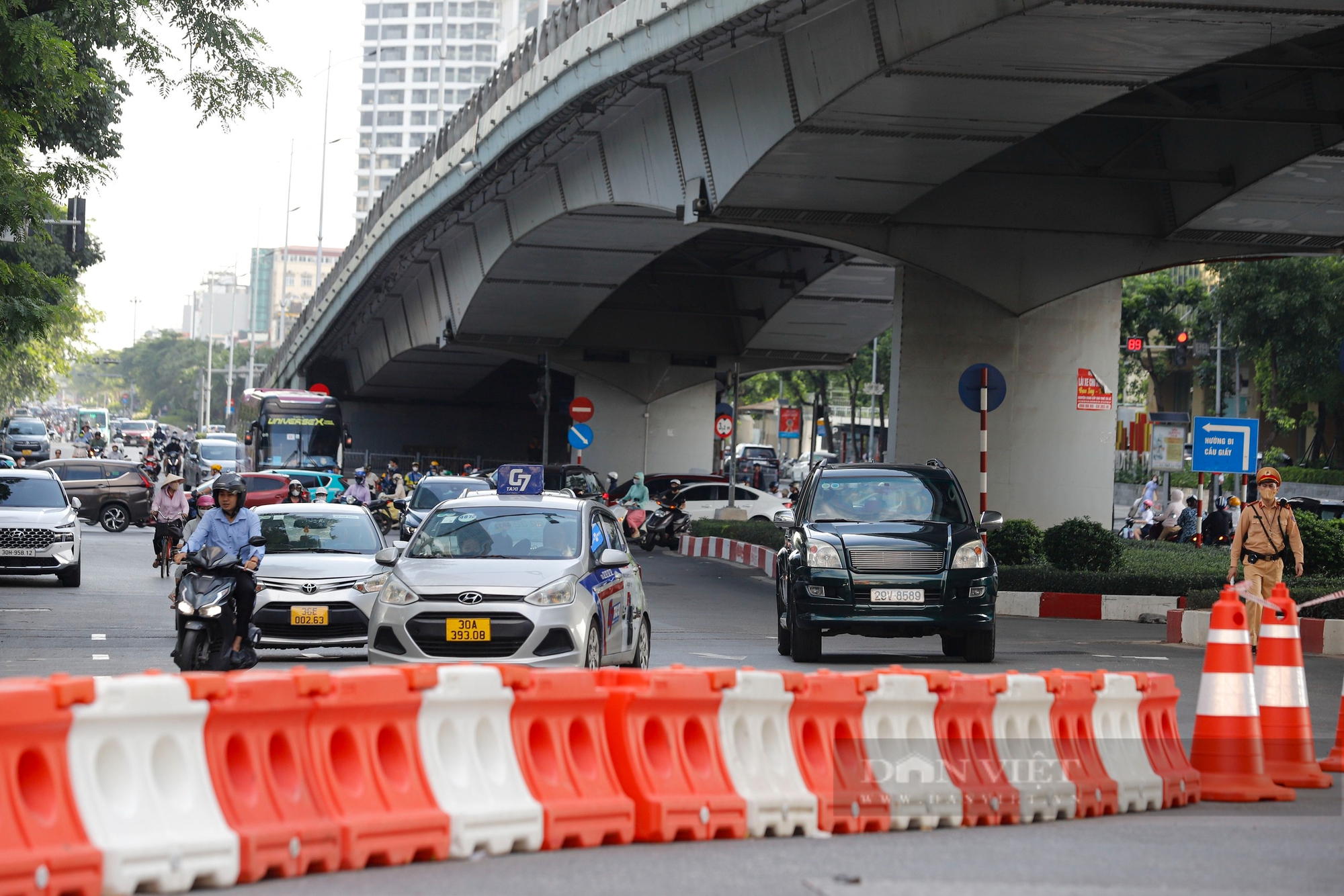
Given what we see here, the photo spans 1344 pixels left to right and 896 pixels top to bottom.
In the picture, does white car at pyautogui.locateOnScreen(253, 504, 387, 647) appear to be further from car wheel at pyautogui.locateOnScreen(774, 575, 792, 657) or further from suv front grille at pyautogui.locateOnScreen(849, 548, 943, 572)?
suv front grille at pyautogui.locateOnScreen(849, 548, 943, 572)

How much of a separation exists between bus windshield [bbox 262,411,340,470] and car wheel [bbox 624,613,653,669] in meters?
38.3

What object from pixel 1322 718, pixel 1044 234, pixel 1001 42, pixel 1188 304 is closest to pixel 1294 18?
pixel 1001 42

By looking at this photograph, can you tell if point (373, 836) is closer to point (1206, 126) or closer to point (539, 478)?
point (539, 478)

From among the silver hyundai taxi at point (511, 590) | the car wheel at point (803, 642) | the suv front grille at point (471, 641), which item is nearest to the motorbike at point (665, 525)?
the car wheel at point (803, 642)

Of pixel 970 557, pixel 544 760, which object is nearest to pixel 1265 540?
pixel 970 557

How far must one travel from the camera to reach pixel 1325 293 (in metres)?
55.5

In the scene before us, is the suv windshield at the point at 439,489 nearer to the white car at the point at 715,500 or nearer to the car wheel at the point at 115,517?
the white car at the point at 715,500

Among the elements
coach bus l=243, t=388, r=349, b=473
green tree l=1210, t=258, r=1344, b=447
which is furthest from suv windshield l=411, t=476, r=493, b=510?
green tree l=1210, t=258, r=1344, b=447

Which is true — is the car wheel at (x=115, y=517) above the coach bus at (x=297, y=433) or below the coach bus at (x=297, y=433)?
below

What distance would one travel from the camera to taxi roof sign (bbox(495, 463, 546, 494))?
17.6 metres

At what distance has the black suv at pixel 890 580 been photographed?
49.3ft

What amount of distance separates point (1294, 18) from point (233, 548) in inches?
365

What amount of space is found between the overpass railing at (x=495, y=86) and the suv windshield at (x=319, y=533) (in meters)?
9.58

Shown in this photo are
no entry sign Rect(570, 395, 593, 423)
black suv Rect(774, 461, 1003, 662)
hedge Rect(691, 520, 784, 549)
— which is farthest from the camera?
no entry sign Rect(570, 395, 593, 423)
